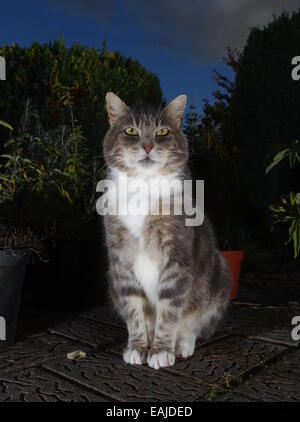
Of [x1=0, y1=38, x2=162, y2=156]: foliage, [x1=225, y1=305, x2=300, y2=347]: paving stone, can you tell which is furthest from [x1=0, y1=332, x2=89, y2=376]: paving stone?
[x1=0, y1=38, x2=162, y2=156]: foliage

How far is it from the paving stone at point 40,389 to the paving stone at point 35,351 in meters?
0.15

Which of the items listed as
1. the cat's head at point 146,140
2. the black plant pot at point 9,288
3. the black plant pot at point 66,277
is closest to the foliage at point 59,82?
the black plant pot at point 66,277

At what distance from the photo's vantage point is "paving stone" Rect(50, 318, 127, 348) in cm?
320

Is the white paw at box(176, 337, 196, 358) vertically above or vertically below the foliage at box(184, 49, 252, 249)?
below

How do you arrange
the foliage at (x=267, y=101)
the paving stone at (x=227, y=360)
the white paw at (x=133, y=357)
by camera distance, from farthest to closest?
the foliage at (x=267, y=101) < the white paw at (x=133, y=357) < the paving stone at (x=227, y=360)

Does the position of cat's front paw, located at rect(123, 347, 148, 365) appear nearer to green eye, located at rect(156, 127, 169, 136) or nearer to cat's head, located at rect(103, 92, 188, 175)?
cat's head, located at rect(103, 92, 188, 175)

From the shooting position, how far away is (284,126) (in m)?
6.30

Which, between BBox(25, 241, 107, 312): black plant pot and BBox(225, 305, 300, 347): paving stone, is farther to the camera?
BBox(25, 241, 107, 312): black plant pot

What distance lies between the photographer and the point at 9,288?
2943 millimetres

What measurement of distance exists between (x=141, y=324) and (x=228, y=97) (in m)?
11.1

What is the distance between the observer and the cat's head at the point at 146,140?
112 inches

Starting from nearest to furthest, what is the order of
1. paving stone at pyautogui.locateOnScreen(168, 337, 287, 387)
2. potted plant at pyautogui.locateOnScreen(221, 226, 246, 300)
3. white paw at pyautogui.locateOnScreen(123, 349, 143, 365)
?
paving stone at pyautogui.locateOnScreen(168, 337, 287, 387)
white paw at pyautogui.locateOnScreen(123, 349, 143, 365)
potted plant at pyautogui.locateOnScreen(221, 226, 246, 300)

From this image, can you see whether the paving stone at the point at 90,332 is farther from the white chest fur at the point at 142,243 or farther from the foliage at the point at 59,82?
the foliage at the point at 59,82
